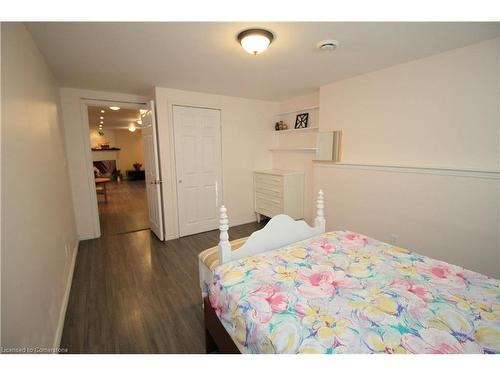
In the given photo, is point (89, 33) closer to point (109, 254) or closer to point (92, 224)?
point (109, 254)

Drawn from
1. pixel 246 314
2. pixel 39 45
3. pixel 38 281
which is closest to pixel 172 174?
pixel 39 45

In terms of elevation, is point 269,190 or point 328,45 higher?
point 328,45

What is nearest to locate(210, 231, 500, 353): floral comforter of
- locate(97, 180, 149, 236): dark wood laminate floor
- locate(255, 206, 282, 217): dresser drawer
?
locate(255, 206, 282, 217): dresser drawer

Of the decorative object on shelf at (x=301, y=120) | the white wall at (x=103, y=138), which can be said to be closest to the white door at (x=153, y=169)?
the decorative object on shelf at (x=301, y=120)

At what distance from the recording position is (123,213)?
15.9ft

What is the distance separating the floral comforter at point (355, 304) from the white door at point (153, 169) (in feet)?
7.32

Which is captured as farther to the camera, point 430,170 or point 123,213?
point 123,213

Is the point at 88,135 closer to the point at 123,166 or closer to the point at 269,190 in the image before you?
the point at 269,190

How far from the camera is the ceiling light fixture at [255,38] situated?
1.66m

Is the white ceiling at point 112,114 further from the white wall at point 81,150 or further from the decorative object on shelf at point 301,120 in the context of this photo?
the decorative object on shelf at point 301,120

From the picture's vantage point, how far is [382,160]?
8.61 ft

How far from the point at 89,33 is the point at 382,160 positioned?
3.01 m

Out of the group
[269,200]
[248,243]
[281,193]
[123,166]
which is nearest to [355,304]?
[248,243]

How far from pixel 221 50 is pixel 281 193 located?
224cm
